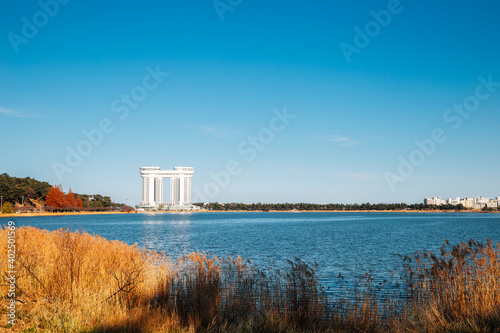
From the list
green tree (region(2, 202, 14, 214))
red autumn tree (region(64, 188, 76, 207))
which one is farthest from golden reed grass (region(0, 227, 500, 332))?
red autumn tree (region(64, 188, 76, 207))

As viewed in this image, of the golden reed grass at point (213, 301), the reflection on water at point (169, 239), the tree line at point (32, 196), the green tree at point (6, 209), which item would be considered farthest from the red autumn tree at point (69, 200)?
the golden reed grass at point (213, 301)

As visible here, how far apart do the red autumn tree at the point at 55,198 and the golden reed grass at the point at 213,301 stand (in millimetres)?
149426

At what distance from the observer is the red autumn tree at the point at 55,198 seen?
147750 mm

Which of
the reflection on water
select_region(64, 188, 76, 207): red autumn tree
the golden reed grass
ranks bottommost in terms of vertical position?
the reflection on water

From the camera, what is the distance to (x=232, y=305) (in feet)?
36.9

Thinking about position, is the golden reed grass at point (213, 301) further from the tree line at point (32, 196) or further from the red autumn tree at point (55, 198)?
the red autumn tree at point (55, 198)

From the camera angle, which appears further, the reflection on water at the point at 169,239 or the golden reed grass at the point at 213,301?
the reflection on water at the point at 169,239

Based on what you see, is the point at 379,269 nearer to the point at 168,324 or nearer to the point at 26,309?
the point at 168,324

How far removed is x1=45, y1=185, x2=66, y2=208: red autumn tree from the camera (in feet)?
A: 485

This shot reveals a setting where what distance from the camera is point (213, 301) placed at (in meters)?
11.2

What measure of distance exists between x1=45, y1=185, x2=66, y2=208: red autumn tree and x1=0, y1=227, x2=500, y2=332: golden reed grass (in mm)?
149426

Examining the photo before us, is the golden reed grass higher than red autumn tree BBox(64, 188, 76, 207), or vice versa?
red autumn tree BBox(64, 188, 76, 207)

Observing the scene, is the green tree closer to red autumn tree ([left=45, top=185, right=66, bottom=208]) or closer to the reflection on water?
red autumn tree ([left=45, top=185, right=66, bottom=208])

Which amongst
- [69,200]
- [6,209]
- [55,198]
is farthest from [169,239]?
[69,200]
